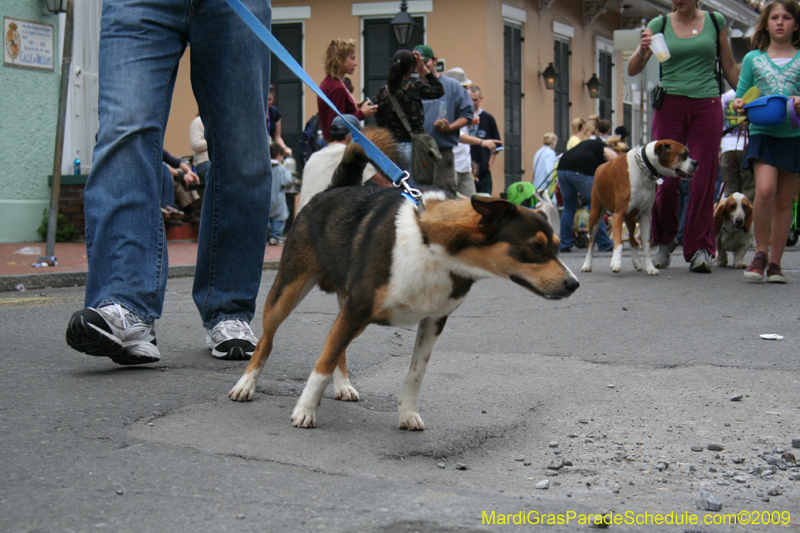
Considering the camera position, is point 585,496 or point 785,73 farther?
point 785,73

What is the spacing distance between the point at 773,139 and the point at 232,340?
5.02 meters

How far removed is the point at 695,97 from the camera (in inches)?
304

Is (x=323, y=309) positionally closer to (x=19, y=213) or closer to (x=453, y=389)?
(x=453, y=389)

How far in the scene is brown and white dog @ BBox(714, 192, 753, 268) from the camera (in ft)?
29.0

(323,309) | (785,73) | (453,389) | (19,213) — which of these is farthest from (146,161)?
(19,213)

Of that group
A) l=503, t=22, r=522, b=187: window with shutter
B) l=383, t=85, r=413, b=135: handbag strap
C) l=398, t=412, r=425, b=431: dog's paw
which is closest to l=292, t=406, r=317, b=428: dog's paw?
l=398, t=412, r=425, b=431: dog's paw

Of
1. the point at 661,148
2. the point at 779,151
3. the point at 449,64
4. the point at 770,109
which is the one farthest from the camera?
the point at 449,64

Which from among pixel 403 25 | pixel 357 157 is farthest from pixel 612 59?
pixel 357 157

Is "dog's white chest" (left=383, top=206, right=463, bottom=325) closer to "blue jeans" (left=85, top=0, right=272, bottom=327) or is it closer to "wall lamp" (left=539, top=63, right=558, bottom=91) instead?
"blue jeans" (left=85, top=0, right=272, bottom=327)

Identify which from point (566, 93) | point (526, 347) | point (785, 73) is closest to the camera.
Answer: point (526, 347)

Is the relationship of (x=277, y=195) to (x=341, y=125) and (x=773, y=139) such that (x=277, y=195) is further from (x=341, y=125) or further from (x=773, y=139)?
(x=773, y=139)

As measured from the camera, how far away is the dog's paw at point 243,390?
9.98 ft

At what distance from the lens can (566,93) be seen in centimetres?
2005

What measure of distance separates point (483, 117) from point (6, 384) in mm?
10882
